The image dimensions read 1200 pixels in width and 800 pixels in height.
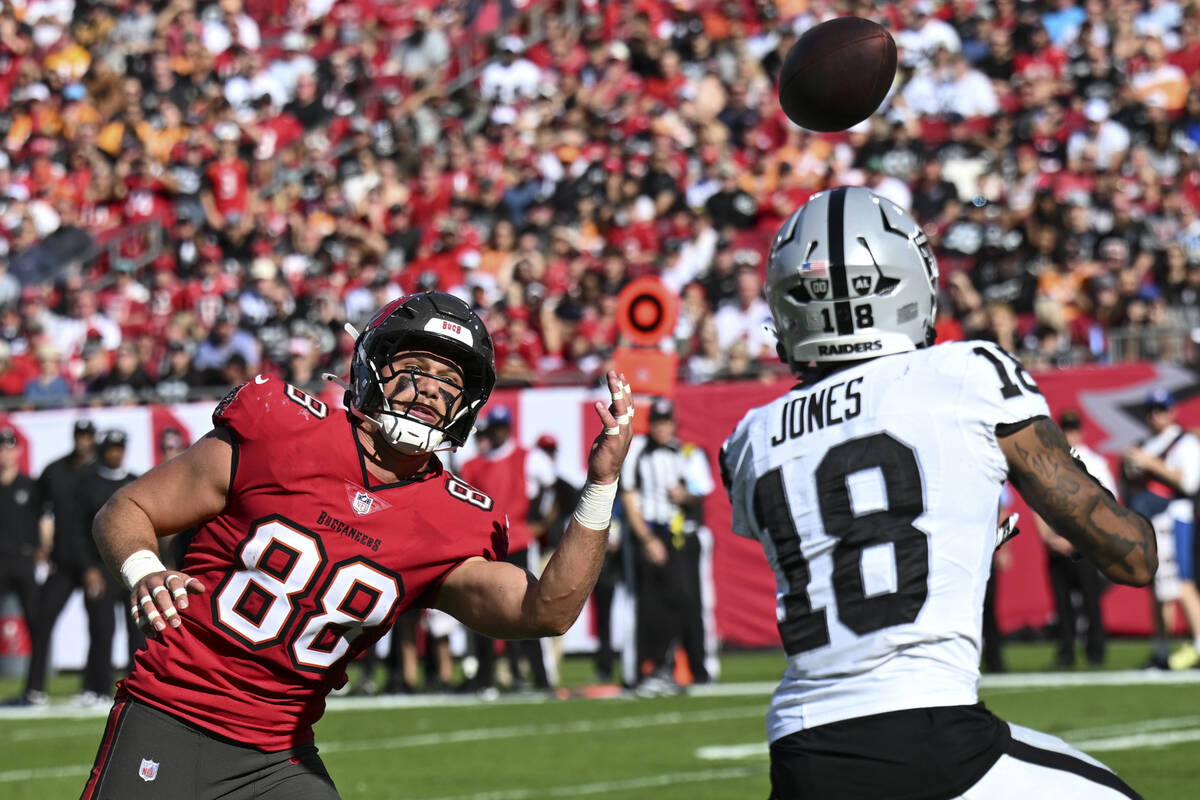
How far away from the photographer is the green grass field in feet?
27.7

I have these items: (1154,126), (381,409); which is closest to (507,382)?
(1154,126)

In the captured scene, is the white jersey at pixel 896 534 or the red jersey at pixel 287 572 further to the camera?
the red jersey at pixel 287 572

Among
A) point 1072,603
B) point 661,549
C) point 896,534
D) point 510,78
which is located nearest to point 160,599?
point 896,534

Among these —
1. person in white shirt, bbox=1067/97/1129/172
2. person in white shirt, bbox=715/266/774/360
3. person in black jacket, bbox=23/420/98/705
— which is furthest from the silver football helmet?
person in white shirt, bbox=1067/97/1129/172

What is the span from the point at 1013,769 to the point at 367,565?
64.4 inches

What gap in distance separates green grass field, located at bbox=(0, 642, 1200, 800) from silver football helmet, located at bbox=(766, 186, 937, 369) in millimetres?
4643

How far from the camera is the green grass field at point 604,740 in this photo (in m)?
8.45

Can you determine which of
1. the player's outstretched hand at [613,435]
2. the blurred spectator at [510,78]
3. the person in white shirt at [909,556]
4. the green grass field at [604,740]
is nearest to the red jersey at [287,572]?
the player's outstretched hand at [613,435]

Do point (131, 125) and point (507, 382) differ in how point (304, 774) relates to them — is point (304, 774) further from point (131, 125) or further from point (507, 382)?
point (131, 125)

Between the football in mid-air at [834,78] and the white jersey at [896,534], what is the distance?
6.94ft

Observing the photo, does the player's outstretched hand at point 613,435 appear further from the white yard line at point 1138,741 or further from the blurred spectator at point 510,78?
the blurred spectator at point 510,78

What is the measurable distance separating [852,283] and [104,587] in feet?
33.9

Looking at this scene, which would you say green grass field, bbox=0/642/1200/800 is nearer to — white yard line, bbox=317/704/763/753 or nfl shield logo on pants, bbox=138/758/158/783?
white yard line, bbox=317/704/763/753

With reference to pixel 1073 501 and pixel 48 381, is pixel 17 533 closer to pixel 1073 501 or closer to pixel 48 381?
pixel 48 381
